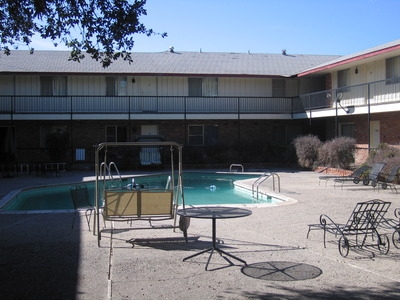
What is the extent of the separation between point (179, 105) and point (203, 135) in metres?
2.78

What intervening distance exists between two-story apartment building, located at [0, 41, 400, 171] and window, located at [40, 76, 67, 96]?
0.19ft

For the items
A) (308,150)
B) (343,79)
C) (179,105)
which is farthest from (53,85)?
(343,79)

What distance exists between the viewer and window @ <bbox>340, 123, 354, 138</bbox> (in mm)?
25842

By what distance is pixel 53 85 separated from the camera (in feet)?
90.6

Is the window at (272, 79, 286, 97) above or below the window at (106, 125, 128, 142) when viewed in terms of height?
above

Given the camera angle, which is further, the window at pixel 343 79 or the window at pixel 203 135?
the window at pixel 203 135

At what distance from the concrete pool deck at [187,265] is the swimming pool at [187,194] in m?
4.18

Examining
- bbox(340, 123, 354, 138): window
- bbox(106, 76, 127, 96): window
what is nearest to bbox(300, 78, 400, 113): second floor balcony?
bbox(340, 123, 354, 138): window

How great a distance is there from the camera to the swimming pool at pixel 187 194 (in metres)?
Answer: 14.6

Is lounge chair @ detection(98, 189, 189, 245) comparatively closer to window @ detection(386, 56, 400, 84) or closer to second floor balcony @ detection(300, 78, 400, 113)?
second floor balcony @ detection(300, 78, 400, 113)

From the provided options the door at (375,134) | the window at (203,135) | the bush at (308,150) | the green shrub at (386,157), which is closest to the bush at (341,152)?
the green shrub at (386,157)

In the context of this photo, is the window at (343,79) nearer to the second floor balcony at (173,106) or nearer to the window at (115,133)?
the second floor balcony at (173,106)

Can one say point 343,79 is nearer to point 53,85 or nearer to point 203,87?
point 203,87

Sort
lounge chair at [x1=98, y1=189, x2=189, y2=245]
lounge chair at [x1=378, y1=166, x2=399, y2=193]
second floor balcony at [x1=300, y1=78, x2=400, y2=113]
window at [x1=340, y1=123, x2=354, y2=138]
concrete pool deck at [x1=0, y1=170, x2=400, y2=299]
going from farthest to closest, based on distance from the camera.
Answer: window at [x1=340, y1=123, x2=354, y2=138] < second floor balcony at [x1=300, y1=78, x2=400, y2=113] < lounge chair at [x1=378, y1=166, x2=399, y2=193] < lounge chair at [x1=98, y1=189, x2=189, y2=245] < concrete pool deck at [x1=0, y1=170, x2=400, y2=299]
